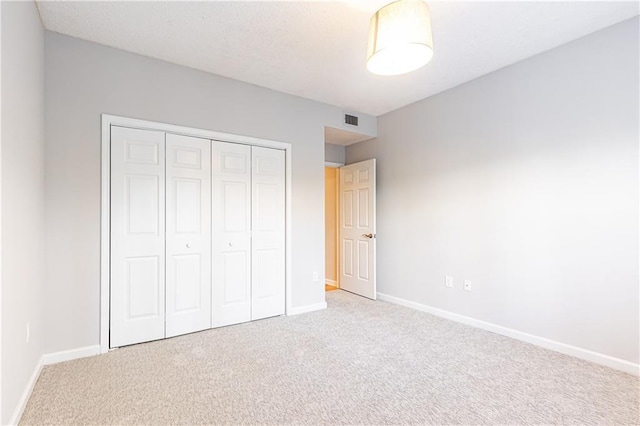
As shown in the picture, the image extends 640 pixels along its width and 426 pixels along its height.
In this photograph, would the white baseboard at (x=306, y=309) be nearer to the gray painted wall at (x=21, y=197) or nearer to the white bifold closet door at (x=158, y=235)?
the white bifold closet door at (x=158, y=235)

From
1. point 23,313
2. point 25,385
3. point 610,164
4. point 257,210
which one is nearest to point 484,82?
point 610,164

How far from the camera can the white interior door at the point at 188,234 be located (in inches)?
121

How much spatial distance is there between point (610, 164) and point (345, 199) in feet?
10.5

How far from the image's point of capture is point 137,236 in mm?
2900

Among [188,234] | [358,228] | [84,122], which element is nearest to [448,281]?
[358,228]

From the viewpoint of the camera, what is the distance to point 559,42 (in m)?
2.72

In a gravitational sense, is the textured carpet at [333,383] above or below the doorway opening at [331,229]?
below

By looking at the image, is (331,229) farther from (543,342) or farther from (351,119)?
(543,342)

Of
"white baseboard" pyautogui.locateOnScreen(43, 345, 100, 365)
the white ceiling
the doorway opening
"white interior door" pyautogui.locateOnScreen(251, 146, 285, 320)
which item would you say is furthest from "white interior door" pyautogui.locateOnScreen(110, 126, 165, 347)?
the doorway opening

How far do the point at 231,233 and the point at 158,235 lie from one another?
72 cm

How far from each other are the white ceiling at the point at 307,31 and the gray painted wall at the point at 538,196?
32cm

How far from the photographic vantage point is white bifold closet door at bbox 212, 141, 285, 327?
3377mm

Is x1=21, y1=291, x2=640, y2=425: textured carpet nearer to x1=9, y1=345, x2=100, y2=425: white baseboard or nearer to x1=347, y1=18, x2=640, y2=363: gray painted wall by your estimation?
x1=9, y1=345, x2=100, y2=425: white baseboard

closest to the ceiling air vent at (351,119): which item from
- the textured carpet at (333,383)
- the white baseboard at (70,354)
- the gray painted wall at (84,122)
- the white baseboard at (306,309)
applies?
the gray painted wall at (84,122)
